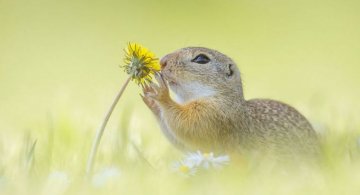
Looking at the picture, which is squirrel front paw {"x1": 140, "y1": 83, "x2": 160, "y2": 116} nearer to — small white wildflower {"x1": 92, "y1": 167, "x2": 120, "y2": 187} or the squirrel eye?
the squirrel eye

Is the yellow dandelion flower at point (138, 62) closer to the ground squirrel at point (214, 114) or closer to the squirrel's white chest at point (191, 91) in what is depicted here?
the ground squirrel at point (214, 114)

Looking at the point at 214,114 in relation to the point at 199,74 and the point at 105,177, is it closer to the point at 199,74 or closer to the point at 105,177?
the point at 199,74

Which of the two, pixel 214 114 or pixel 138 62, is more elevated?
pixel 138 62

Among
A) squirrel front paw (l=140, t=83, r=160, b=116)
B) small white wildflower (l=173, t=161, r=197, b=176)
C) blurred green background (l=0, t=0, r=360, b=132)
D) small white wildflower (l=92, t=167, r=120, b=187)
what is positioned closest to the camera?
small white wildflower (l=92, t=167, r=120, b=187)

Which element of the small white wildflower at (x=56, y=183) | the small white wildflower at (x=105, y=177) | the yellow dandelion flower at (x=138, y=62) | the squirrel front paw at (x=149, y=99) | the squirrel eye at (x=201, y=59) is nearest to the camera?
the small white wildflower at (x=56, y=183)

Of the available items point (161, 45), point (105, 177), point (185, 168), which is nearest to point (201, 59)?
point (185, 168)

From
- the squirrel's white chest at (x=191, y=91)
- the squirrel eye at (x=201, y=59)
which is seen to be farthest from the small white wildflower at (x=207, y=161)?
the squirrel eye at (x=201, y=59)

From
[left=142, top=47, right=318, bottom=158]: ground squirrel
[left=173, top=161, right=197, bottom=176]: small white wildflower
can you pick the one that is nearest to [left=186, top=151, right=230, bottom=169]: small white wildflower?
[left=173, top=161, right=197, bottom=176]: small white wildflower
